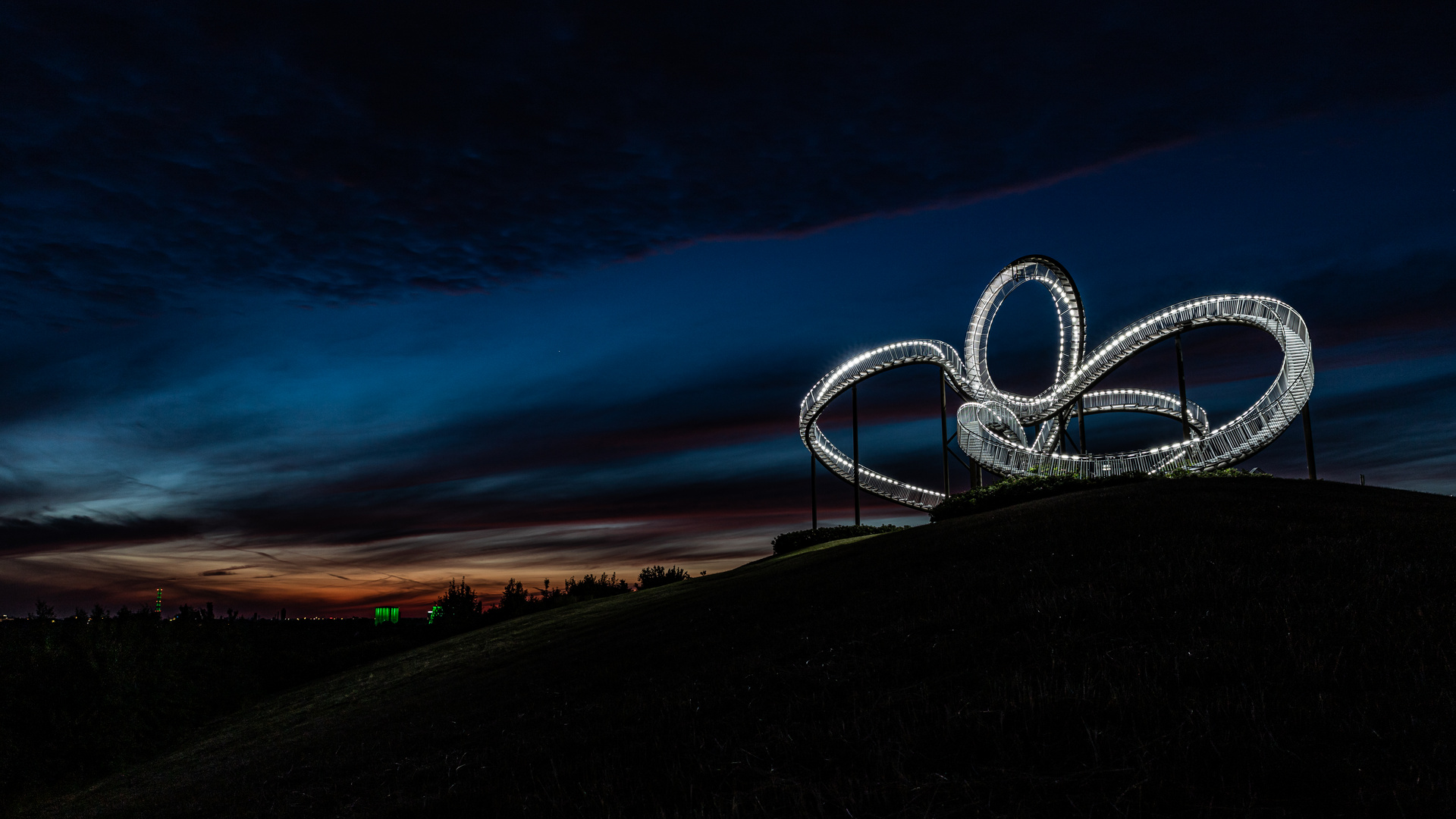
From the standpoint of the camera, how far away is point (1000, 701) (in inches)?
228

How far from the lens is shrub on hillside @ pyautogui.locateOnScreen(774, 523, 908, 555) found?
37312 mm

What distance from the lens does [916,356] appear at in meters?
45.2

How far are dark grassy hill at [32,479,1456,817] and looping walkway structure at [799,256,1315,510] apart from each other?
1701 cm

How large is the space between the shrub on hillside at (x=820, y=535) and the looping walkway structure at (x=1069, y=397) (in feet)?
24.0

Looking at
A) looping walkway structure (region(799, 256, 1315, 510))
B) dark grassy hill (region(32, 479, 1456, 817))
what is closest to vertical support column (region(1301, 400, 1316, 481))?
looping walkway structure (region(799, 256, 1315, 510))

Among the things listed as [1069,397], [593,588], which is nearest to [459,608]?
[593,588]

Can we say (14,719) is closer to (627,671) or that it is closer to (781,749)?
(627,671)

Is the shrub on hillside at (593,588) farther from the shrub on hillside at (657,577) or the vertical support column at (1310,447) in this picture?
the vertical support column at (1310,447)

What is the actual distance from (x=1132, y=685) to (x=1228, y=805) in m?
1.77

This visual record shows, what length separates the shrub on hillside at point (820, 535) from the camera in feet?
122

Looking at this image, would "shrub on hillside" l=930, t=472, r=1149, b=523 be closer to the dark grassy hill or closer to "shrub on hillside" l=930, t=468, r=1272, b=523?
"shrub on hillside" l=930, t=468, r=1272, b=523

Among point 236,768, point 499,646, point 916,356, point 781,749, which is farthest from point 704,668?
point 916,356

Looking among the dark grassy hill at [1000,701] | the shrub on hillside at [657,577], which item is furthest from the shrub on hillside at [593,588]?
the dark grassy hill at [1000,701]

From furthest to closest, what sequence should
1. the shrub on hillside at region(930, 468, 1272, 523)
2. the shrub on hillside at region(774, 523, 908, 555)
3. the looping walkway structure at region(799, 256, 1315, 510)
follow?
the shrub on hillside at region(774, 523, 908, 555) → the looping walkway structure at region(799, 256, 1315, 510) → the shrub on hillside at region(930, 468, 1272, 523)
